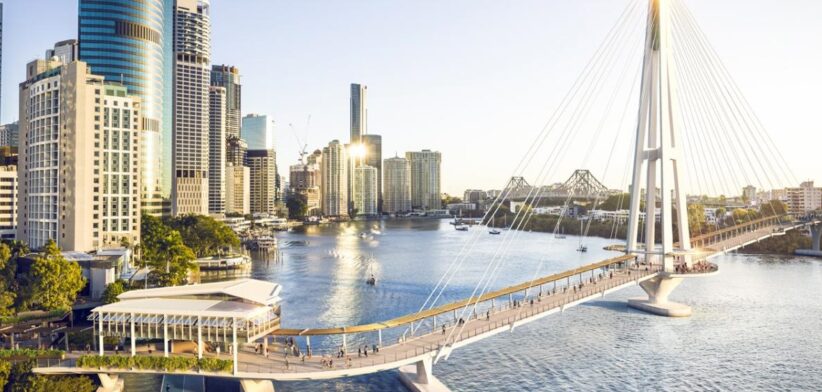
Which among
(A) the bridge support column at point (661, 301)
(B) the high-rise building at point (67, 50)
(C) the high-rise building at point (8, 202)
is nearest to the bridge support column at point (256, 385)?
(A) the bridge support column at point (661, 301)

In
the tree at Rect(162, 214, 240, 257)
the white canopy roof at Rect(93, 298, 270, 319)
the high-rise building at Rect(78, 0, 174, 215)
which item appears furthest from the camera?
the high-rise building at Rect(78, 0, 174, 215)

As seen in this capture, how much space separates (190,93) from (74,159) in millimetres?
118609

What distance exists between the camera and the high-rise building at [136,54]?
326ft

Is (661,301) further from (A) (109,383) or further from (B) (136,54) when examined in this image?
(B) (136,54)

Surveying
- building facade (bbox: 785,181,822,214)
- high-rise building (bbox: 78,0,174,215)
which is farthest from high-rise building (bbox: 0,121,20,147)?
building facade (bbox: 785,181,822,214)

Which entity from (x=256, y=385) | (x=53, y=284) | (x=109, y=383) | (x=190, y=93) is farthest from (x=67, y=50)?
(x=256, y=385)

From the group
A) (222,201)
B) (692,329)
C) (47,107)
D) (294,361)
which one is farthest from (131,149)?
(222,201)

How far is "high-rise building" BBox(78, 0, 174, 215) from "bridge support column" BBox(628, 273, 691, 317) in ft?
291

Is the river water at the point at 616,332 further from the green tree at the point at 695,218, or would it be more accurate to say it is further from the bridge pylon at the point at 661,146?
the green tree at the point at 695,218

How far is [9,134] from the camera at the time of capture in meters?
160

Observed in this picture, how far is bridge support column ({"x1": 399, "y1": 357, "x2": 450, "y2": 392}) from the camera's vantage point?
31859mm

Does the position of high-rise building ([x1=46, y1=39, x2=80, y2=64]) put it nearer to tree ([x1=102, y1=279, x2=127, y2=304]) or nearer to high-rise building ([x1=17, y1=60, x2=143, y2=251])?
high-rise building ([x1=17, y1=60, x2=143, y2=251])

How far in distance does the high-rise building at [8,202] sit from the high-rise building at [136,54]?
87.6ft

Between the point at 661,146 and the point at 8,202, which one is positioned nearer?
the point at 661,146
